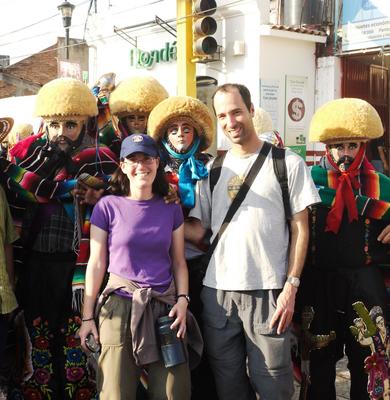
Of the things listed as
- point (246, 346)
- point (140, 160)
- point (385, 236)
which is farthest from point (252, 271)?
point (385, 236)

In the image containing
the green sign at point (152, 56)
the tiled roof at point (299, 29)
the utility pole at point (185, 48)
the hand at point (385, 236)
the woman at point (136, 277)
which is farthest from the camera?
the green sign at point (152, 56)

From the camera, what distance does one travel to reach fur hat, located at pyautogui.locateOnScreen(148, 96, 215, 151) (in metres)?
3.31

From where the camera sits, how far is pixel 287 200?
2.88 meters

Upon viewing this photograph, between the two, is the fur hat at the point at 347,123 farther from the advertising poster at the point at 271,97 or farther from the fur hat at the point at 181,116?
the advertising poster at the point at 271,97

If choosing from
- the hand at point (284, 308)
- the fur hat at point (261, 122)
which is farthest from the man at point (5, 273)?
the fur hat at point (261, 122)

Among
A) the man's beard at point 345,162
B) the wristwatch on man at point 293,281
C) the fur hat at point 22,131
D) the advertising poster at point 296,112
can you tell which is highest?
the advertising poster at point 296,112

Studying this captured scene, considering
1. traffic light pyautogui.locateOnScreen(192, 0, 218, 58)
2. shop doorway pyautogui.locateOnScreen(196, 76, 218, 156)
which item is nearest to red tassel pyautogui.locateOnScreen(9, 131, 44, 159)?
traffic light pyautogui.locateOnScreen(192, 0, 218, 58)

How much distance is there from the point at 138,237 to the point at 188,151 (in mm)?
736

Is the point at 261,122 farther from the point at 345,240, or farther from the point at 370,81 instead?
the point at 370,81

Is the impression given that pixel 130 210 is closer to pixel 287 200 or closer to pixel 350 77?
pixel 287 200

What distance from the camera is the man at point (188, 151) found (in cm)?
318

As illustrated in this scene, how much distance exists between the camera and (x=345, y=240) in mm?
3289

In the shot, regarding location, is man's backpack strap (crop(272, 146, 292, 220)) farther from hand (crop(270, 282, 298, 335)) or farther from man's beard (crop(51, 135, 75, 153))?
man's beard (crop(51, 135, 75, 153))

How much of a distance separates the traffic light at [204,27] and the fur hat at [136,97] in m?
5.21
